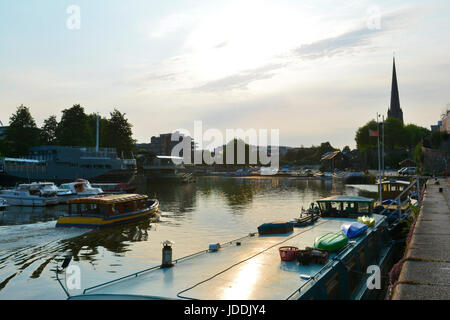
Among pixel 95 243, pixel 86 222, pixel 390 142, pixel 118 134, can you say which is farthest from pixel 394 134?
pixel 95 243

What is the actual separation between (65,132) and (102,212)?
83985 mm

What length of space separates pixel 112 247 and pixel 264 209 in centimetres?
2954

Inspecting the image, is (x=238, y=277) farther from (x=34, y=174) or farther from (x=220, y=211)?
(x=34, y=174)

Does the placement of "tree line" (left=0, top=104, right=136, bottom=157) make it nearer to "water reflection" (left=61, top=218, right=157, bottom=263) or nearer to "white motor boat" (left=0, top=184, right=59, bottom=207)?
"white motor boat" (left=0, top=184, right=59, bottom=207)

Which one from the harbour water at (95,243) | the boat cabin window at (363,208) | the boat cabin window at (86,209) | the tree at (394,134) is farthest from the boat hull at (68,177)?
the tree at (394,134)

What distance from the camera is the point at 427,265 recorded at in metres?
15.1

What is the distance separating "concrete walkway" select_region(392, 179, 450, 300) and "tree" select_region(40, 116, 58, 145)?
383 feet

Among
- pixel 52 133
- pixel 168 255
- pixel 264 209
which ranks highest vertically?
pixel 52 133

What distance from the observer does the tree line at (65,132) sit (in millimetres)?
103062

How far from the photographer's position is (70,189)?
63719mm

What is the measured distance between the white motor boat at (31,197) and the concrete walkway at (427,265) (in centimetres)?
5136

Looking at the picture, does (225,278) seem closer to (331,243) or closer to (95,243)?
(331,243)

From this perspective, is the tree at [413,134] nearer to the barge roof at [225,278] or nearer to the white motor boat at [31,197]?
the white motor boat at [31,197]
